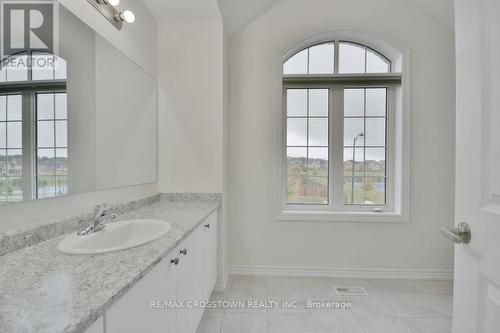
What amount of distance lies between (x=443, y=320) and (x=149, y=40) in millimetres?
3120

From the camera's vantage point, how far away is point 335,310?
1796mm

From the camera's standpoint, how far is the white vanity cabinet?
26.9 inches

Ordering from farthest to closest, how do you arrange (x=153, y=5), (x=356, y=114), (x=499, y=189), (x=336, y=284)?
(x=356, y=114) < (x=336, y=284) < (x=153, y=5) < (x=499, y=189)

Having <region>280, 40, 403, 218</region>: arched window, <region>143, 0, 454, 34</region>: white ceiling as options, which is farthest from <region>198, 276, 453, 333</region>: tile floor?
<region>143, 0, 454, 34</region>: white ceiling

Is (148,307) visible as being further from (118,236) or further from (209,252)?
(209,252)

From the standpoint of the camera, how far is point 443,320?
66.6 inches

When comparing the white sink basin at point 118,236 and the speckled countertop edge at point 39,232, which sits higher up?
the speckled countertop edge at point 39,232

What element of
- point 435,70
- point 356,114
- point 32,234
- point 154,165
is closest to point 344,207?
point 356,114

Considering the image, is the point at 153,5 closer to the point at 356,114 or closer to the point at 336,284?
the point at 356,114

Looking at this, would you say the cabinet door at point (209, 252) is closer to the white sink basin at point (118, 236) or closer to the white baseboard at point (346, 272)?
the white sink basin at point (118, 236)

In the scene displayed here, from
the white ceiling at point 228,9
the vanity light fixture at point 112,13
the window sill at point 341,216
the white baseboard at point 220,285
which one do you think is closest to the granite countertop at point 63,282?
the white baseboard at point 220,285

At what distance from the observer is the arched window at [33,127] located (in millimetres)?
921

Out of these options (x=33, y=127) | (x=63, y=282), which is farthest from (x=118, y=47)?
(x=63, y=282)

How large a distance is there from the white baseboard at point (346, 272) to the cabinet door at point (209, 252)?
21.1 inches
